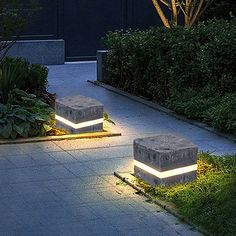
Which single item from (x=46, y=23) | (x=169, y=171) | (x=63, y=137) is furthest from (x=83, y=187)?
(x=46, y=23)

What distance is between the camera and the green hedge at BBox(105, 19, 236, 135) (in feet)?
41.7

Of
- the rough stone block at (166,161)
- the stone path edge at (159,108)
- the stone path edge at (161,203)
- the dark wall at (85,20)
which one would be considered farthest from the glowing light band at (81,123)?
the dark wall at (85,20)

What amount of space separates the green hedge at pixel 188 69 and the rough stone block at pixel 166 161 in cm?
271

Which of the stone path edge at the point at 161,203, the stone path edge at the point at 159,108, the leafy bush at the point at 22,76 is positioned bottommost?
the stone path edge at the point at 159,108

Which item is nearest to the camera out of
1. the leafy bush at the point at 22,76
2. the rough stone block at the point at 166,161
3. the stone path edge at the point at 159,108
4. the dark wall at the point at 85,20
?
the rough stone block at the point at 166,161

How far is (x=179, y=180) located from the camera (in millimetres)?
8773

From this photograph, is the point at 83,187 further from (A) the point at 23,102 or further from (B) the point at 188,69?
(B) the point at 188,69

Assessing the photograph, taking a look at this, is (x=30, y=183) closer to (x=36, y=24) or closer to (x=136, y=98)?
(x=136, y=98)

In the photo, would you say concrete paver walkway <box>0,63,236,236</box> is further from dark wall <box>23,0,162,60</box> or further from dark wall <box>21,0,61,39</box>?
dark wall <box>23,0,162,60</box>

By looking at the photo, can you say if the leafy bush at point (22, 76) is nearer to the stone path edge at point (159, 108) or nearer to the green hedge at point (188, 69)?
the stone path edge at point (159, 108)

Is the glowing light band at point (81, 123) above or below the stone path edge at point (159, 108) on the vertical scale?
above

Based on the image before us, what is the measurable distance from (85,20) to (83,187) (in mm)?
12457

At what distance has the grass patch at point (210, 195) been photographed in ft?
24.7

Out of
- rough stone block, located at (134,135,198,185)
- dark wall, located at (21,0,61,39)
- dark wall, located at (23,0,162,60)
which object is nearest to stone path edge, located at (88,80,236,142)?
rough stone block, located at (134,135,198,185)
